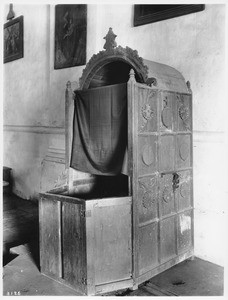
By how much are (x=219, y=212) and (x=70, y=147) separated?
1.94 m

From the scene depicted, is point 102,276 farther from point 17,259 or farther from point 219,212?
point 219,212

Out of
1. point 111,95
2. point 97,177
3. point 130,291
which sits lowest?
point 130,291

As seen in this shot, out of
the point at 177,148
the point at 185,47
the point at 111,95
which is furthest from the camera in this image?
the point at 185,47

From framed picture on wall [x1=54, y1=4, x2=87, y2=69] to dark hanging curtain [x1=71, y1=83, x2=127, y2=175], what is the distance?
6.47 ft

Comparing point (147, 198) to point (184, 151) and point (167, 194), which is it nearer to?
point (167, 194)

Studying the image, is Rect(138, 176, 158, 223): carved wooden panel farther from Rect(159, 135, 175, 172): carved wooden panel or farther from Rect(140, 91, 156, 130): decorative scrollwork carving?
Rect(140, 91, 156, 130): decorative scrollwork carving

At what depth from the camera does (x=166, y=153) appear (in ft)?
11.6

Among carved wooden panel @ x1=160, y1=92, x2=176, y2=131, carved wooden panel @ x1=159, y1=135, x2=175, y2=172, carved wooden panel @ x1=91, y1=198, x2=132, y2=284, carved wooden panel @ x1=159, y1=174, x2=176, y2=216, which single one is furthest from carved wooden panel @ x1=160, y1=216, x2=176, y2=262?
carved wooden panel @ x1=160, y1=92, x2=176, y2=131

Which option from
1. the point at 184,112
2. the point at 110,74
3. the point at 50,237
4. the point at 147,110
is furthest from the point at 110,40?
the point at 50,237

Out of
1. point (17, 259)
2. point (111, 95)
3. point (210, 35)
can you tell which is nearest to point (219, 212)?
point (111, 95)

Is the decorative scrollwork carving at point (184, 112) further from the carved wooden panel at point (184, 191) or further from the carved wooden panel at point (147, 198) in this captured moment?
the carved wooden panel at point (147, 198)

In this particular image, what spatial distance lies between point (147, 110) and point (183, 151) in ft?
2.59

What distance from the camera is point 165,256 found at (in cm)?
352

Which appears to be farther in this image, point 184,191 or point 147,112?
point 184,191
